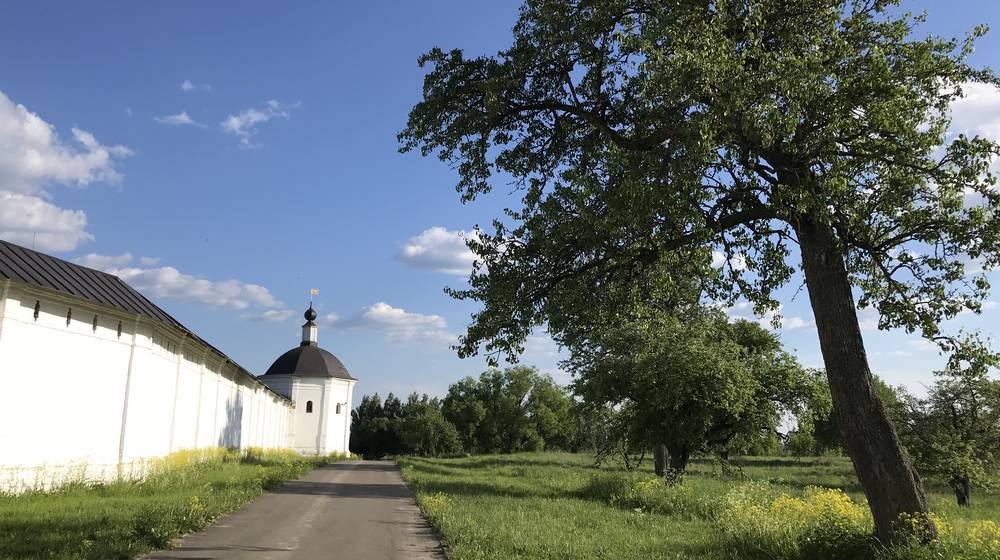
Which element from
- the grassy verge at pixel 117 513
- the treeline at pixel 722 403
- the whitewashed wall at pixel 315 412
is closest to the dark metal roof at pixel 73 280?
the grassy verge at pixel 117 513

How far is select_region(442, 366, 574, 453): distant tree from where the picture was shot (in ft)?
278

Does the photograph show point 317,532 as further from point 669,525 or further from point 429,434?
point 429,434

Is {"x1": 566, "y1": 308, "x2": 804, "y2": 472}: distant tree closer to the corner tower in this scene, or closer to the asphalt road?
→ the asphalt road

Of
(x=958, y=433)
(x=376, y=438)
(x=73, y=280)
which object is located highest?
(x=73, y=280)

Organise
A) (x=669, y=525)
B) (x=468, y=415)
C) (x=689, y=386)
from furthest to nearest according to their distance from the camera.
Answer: (x=468, y=415), (x=689, y=386), (x=669, y=525)

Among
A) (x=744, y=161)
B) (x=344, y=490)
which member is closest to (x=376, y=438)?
(x=344, y=490)

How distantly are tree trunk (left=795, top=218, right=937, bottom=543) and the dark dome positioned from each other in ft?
199

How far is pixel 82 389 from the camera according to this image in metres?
16.8

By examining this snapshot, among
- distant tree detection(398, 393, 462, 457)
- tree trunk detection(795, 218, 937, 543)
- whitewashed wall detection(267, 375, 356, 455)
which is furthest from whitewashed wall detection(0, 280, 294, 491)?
distant tree detection(398, 393, 462, 457)

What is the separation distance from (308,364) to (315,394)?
10.7 ft

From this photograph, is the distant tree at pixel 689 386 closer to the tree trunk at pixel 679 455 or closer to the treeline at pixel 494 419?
the tree trunk at pixel 679 455

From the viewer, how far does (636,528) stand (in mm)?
12742

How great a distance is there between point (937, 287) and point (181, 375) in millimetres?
23375

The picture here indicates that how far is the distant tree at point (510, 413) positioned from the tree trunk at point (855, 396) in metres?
76.7
